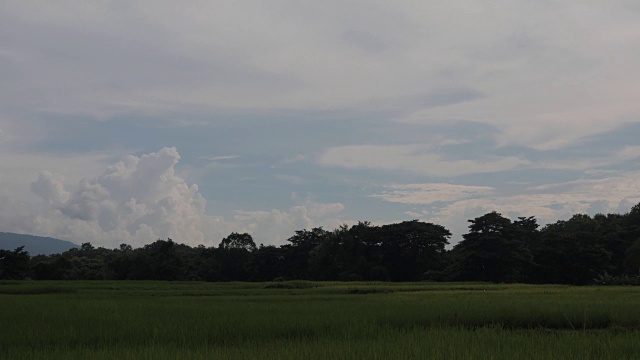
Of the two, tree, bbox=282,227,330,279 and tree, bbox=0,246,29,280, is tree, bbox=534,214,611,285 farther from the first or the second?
tree, bbox=0,246,29,280

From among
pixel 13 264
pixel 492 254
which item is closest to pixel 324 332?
pixel 492 254

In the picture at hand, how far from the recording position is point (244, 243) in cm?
5050

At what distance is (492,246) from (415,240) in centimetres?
760

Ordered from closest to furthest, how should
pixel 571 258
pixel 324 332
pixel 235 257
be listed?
pixel 324 332
pixel 571 258
pixel 235 257

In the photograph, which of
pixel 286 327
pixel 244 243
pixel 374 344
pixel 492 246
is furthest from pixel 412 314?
pixel 244 243

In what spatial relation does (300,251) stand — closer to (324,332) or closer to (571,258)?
(571,258)

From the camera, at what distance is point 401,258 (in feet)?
145

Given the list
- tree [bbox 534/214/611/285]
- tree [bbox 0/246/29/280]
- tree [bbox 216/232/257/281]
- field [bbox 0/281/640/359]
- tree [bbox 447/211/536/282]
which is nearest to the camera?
field [bbox 0/281/640/359]

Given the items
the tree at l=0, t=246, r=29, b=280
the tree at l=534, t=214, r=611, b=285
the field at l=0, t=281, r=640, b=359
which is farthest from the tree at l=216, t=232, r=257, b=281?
the field at l=0, t=281, r=640, b=359

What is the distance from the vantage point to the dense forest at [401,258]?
3553 cm

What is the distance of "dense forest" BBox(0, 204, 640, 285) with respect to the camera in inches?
1399

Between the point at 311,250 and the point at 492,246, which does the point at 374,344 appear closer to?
the point at 492,246

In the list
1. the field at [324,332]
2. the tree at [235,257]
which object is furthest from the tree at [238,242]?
the field at [324,332]

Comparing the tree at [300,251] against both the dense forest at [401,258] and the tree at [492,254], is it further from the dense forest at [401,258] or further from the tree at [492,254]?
the tree at [492,254]
